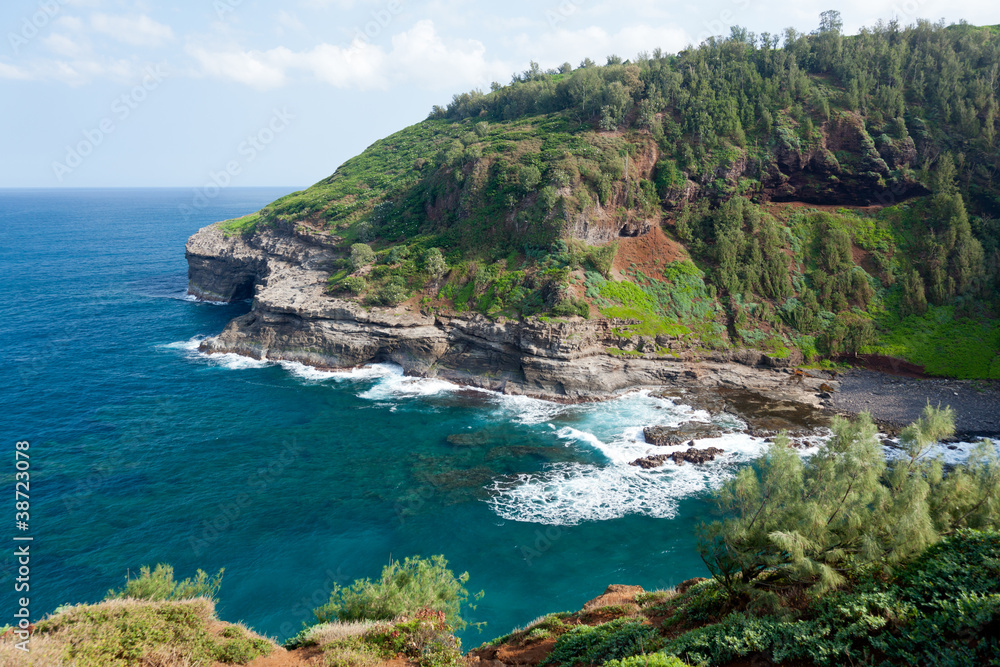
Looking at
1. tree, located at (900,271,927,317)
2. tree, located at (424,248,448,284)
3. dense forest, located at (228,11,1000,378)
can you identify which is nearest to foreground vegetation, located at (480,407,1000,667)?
dense forest, located at (228,11,1000,378)

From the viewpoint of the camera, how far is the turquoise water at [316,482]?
28922 mm

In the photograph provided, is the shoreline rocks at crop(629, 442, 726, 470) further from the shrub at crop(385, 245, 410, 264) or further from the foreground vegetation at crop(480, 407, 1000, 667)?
the shrub at crop(385, 245, 410, 264)

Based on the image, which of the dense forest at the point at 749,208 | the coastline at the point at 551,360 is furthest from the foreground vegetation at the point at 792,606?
the dense forest at the point at 749,208

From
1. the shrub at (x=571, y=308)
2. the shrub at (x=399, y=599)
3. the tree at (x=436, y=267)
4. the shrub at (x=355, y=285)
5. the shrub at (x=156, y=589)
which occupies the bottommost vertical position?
the shrub at (x=399, y=599)

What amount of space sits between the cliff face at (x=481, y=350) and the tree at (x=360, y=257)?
542 cm

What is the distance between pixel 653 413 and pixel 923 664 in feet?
118

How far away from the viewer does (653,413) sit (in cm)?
4712

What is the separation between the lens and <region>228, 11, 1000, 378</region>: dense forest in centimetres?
5653

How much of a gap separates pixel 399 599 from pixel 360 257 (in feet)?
177

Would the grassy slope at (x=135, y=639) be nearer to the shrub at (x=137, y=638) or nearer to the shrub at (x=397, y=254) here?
the shrub at (x=137, y=638)

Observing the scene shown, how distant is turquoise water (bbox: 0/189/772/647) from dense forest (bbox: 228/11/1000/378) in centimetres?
1507

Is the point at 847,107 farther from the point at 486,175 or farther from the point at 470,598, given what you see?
the point at 470,598

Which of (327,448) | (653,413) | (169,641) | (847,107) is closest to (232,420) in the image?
(327,448)

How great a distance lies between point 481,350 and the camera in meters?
54.6
